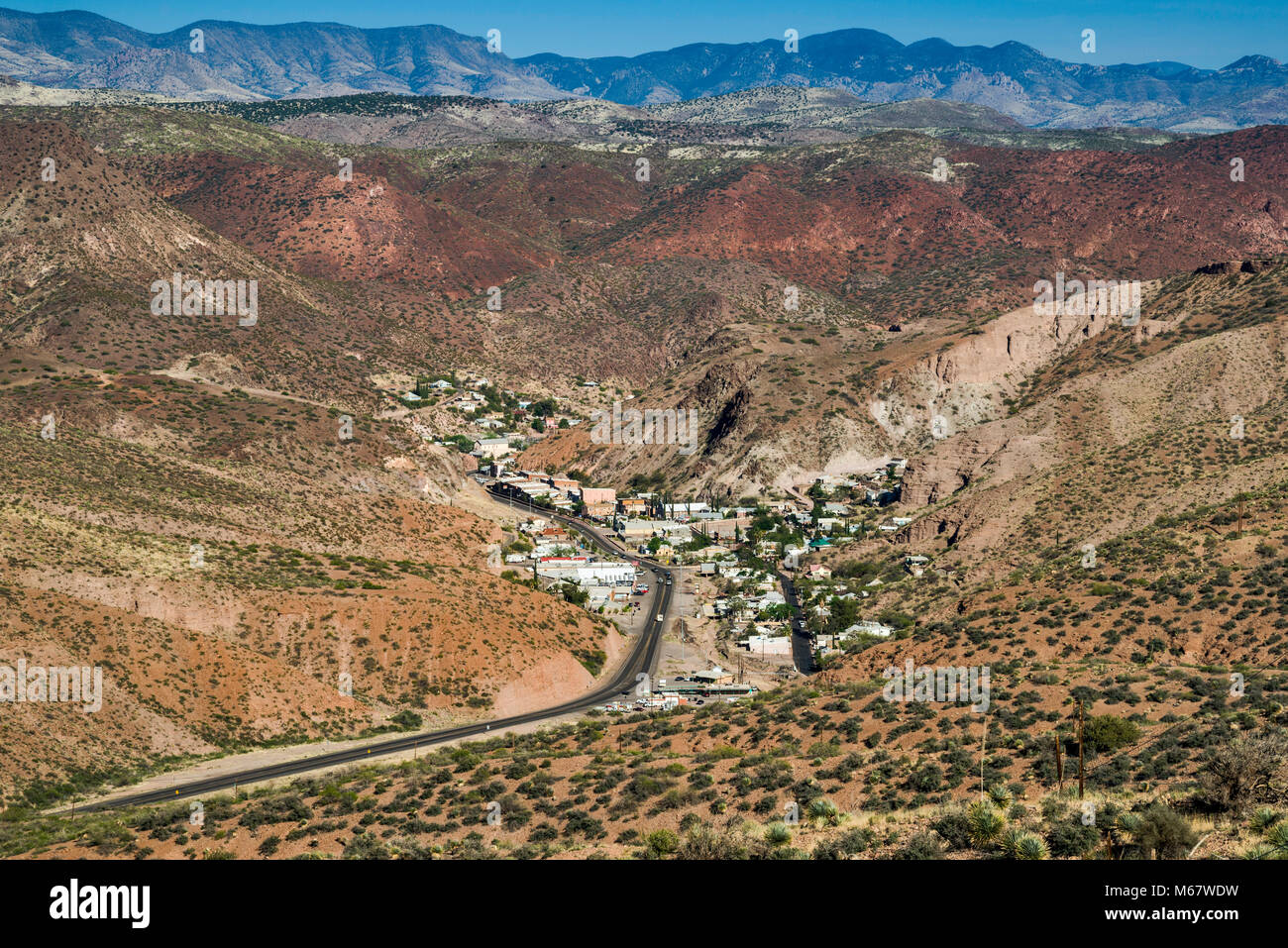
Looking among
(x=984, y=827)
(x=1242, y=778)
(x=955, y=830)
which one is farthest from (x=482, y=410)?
(x=1242, y=778)

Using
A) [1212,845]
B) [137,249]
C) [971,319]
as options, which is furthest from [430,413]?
[1212,845]

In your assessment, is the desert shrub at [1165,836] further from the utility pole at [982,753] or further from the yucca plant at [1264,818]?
the utility pole at [982,753]

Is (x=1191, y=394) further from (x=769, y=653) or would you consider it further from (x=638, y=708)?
(x=638, y=708)

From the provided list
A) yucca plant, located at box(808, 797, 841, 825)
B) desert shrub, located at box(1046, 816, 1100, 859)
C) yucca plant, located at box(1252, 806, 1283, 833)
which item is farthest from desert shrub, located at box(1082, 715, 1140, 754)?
yucca plant, located at box(1252, 806, 1283, 833)

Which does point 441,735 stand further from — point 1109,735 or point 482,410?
point 482,410

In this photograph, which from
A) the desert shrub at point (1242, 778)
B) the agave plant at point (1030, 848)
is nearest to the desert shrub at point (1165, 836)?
the agave plant at point (1030, 848)

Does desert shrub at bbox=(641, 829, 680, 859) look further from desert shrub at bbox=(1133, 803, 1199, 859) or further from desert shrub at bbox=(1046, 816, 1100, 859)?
desert shrub at bbox=(1133, 803, 1199, 859)

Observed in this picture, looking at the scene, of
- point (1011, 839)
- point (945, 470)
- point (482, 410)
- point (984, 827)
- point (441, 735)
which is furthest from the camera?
point (482, 410)

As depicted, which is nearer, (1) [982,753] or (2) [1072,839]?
(2) [1072,839]

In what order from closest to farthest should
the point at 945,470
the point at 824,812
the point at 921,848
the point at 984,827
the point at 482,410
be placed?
the point at 921,848, the point at 984,827, the point at 824,812, the point at 945,470, the point at 482,410
